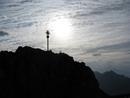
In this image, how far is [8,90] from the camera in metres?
86.6

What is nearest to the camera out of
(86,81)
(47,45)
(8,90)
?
(8,90)

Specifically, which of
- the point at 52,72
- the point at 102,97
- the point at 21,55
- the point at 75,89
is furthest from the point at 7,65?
the point at 102,97

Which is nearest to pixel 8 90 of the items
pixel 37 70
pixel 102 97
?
pixel 37 70

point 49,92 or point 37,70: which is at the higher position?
point 37,70

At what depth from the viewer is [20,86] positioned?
88625mm

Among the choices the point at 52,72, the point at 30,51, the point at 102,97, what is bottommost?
the point at 102,97

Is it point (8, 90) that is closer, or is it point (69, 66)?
point (8, 90)

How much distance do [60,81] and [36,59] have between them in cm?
944

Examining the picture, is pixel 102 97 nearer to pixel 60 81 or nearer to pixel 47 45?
pixel 60 81

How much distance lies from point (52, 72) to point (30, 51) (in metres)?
8.97

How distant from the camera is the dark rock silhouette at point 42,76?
88250 mm

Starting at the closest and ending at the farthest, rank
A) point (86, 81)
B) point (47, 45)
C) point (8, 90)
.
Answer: point (8, 90) < point (86, 81) < point (47, 45)

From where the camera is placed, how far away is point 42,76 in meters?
89.5

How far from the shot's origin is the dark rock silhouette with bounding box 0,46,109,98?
8825 centimetres
